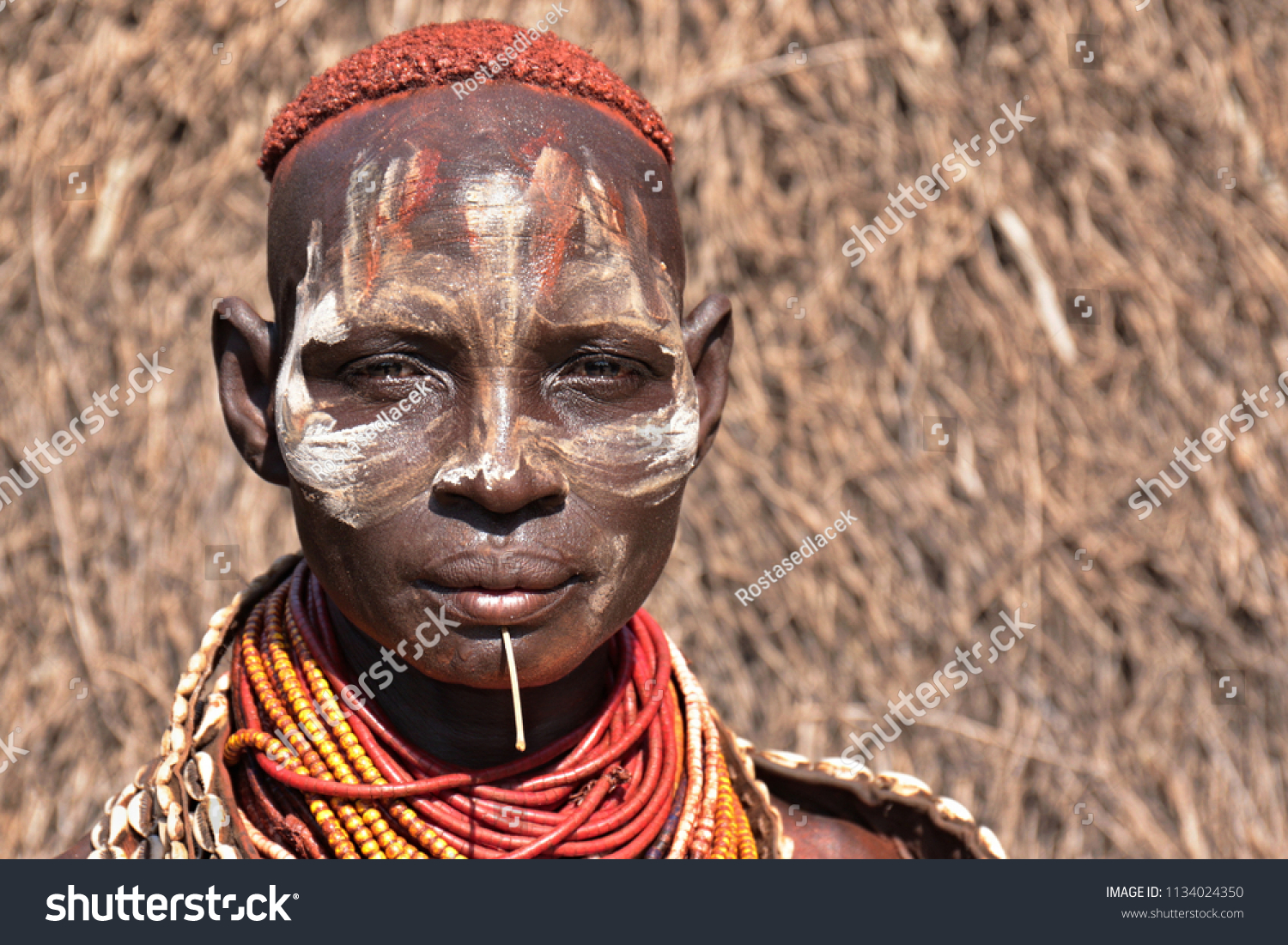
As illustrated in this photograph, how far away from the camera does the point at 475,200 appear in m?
1.57

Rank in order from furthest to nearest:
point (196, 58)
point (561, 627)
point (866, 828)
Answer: point (196, 58)
point (866, 828)
point (561, 627)

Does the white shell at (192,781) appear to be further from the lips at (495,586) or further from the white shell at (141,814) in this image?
the lips at (495,586)

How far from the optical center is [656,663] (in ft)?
6.59

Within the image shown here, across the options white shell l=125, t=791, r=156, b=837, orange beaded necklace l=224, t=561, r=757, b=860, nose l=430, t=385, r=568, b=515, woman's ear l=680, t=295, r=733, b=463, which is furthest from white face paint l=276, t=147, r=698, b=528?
white shell l=125, t=791, r=156, b=837

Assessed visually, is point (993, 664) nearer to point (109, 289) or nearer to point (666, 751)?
point (666, 751)

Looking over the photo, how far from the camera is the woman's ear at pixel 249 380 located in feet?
5.94

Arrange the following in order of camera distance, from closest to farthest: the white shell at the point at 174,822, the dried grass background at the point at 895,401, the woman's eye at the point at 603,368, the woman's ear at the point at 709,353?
the woman's eye at the point at 603,368 < the white shell at the point at 174,822 < the woman's ear at the point at 709,353 < the dried grass background at the point at 895,401

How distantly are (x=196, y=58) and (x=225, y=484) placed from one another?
1.37 metres

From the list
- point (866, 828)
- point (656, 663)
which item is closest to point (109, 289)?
point (656, 663)

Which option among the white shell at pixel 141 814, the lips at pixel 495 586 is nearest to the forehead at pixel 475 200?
the lips at pixel 495 586

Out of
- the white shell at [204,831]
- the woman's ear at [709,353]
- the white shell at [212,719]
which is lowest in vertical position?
the white shell at [204,831]

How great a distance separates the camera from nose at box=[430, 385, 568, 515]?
1.52 metres

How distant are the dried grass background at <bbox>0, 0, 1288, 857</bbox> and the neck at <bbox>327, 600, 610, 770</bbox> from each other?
214 cm

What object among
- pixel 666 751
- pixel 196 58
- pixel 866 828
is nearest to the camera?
pixel 666 751
